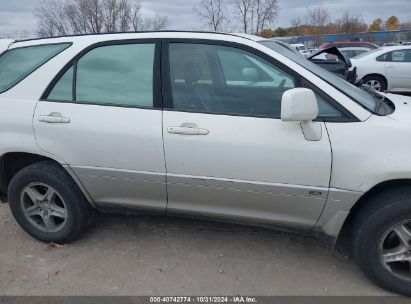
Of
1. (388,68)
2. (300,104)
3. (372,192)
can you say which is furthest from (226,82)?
(388,68)

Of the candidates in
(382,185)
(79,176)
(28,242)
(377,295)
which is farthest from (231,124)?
(28,242)

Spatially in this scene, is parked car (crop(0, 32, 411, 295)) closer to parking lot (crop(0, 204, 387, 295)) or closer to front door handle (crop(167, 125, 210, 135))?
front door handle (crop(167, 125, 210, 135))

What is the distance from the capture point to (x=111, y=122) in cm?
287

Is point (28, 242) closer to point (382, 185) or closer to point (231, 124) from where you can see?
point (231, 124)

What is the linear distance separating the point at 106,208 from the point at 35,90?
1.11m

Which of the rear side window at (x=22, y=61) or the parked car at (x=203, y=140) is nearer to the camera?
the parked car at (x=203, y=140)

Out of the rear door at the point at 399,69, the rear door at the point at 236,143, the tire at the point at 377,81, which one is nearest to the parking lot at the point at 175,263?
the rear door at the point at 236,143

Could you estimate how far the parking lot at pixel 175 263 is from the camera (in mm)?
2797

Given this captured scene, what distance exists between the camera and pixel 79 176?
3068mm

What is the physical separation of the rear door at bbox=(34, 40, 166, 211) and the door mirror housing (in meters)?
0.93

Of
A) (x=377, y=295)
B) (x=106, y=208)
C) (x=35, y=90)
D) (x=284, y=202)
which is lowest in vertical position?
(x=377, y=295)

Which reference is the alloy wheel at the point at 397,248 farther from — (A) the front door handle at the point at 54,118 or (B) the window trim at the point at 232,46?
(A) the front door handle at the point at 54,118

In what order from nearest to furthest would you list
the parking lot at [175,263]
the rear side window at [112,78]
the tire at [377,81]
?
the parking lot at [175,263]
the rear side window at [112,78]
the tire at [377,81]

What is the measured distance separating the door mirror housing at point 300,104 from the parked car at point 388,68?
9225 mm
